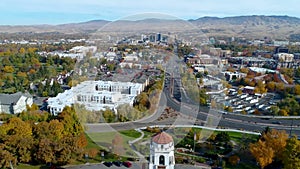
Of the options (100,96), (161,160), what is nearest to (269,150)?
(161,160)

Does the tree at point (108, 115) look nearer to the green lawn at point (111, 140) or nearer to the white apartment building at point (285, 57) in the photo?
the green lawn at point (111, 140)

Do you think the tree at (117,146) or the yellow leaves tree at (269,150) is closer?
the yellow leaves tree at (269,150)

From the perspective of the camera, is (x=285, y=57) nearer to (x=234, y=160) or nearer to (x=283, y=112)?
(x=283, y=112)

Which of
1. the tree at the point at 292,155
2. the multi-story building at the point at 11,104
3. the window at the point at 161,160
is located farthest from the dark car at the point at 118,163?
the multi-story building at the point at 11,104

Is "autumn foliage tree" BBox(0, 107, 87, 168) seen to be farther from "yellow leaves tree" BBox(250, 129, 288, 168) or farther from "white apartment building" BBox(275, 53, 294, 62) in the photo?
"white apartment building" BBox(275, 53, 294, 62)

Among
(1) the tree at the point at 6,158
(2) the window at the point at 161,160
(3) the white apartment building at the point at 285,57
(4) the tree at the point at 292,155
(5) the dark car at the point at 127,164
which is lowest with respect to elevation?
(5) the dark car at the point at 127,164

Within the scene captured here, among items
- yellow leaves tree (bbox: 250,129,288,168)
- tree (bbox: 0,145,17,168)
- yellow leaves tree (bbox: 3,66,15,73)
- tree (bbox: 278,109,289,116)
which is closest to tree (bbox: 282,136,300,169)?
yellow leaves tree (bbox: 250,129,288,168)
